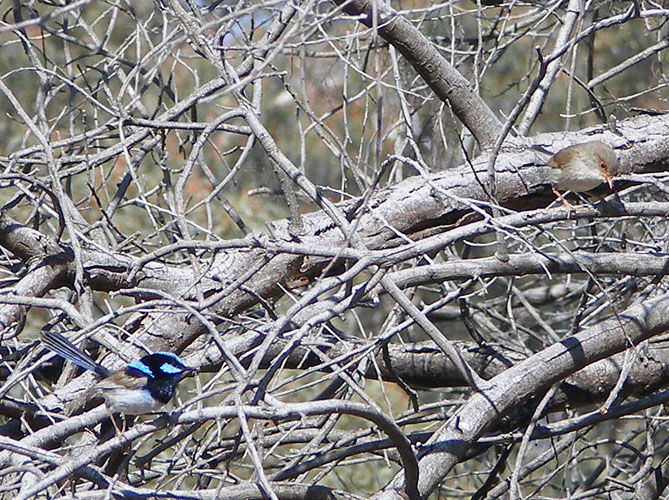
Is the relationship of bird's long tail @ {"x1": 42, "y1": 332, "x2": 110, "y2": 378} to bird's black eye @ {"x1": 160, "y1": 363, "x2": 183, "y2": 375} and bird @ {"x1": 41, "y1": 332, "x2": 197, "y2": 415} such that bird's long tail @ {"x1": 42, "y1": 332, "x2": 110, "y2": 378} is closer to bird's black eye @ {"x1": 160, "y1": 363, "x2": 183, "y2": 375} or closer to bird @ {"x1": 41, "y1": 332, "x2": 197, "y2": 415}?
bird @ {"x1": 41, "y1": 332, "x2": 197, "y2": 415}

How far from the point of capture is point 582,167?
340cm

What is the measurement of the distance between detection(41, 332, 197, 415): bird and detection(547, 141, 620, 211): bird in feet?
5.22

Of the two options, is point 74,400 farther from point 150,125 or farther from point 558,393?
point 558,393

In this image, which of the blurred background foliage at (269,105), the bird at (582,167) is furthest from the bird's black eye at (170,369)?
the bird at (582,167)

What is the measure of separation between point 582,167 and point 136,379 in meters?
1.83

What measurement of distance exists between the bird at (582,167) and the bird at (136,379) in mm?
1592

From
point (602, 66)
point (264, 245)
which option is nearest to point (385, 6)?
point (264, 245)

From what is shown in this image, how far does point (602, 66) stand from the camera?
29.3 feet

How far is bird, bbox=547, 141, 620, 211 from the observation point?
11.0 ft

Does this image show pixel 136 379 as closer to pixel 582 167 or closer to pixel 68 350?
pixel 68 350

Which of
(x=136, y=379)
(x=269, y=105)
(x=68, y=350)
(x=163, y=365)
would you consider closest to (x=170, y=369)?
(x=163, y=365)

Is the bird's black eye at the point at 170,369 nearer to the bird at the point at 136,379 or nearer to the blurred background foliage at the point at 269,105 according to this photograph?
the bird at the point at 136,379

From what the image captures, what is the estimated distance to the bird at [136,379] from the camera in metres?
2.85

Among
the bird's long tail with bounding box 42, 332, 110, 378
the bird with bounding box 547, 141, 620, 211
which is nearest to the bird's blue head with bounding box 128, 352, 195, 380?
the bird's long tail with bounding box 42, 332, 110, 378
